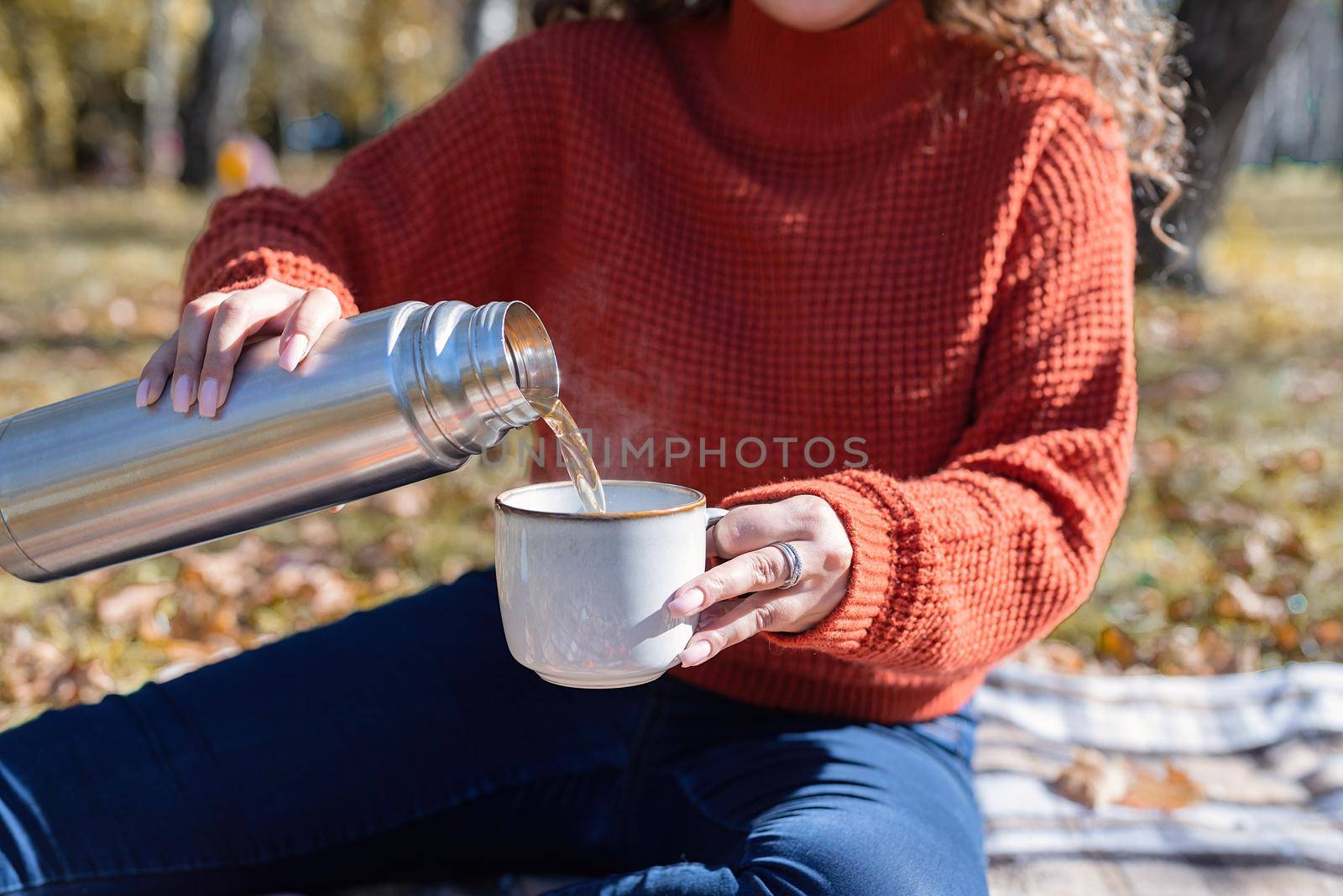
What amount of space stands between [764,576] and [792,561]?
0.03 m

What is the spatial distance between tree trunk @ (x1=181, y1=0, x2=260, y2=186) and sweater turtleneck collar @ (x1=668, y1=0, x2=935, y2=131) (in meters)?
11.1

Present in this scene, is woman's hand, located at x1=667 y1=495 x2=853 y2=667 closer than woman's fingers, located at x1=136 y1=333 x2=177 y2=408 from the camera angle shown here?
Yes

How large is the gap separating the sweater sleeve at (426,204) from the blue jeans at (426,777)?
0.48 metres

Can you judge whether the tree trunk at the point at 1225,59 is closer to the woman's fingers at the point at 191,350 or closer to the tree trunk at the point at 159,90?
the woman's fingers at the point at 191,350

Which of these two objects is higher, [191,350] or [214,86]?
[191,350]

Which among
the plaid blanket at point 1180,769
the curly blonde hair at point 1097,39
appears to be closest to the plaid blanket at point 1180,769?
the plaid blanket at point 1180,769

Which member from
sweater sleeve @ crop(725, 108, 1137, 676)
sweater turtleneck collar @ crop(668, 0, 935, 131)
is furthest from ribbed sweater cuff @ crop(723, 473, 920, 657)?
sweater turtleneck collar @ crop(668, 0, 935, 131)

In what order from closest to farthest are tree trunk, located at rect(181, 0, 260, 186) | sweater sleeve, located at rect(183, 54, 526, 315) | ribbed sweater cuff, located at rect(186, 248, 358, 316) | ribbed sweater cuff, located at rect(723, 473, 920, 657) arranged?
ribbed sweater cuff, located at rect(723, 473, 920, 657) < ribbed sweater cuff, located at rect(186, 248, 358, 316) < sweater sleeve, located at rect(183, 54, 526, 315) < tree trunk, located at rect(181, 0, 260, 186)

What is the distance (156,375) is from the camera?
1.26m

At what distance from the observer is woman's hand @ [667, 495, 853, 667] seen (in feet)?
3.54

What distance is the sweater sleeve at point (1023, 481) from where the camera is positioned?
4.00 feet

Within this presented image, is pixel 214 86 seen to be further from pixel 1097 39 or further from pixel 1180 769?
pixel 1180 769

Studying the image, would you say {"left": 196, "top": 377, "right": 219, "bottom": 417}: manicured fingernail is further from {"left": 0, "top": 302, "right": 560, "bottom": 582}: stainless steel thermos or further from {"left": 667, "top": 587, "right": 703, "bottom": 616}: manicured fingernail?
{"left": 667, "top": 587, "right": 703, "bottom": 616}: manicured fingernail

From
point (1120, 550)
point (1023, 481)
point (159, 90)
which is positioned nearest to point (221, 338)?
point (1023, 481)
